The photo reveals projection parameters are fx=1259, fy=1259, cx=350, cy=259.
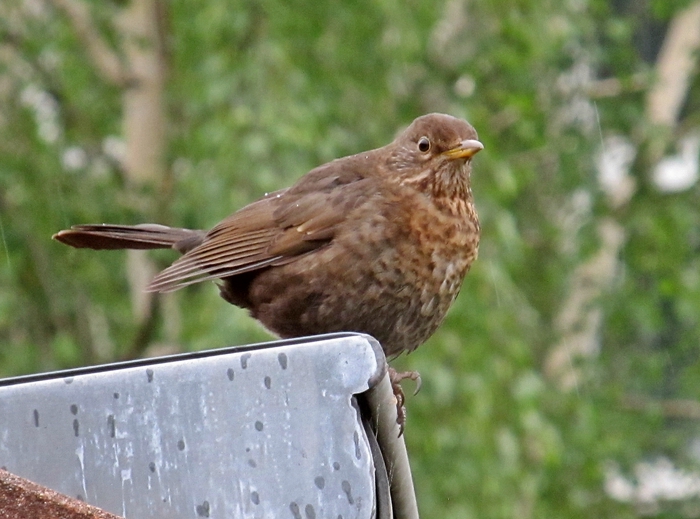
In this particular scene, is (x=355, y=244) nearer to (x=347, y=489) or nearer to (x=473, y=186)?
(x=347, y=489)

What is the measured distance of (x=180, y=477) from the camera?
2416mm

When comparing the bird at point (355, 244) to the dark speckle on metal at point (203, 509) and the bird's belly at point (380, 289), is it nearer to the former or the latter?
the bird's belly at point (380, 289)

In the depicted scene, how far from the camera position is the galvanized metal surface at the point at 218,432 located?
91.0 inches

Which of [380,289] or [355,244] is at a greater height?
[355,244]

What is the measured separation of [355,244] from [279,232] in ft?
1.39

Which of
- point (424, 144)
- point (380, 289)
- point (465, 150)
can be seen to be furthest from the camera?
point (424, 144)

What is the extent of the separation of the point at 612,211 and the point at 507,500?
10.7 feet

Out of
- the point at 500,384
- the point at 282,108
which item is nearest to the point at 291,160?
the point at 282,108

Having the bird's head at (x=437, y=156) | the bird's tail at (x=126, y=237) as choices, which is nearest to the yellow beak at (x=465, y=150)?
the bird's head at (x=437, y=156)

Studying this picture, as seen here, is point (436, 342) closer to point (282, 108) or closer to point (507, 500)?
point (507, 500)

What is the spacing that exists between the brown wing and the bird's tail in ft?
0.49

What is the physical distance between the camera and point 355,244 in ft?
11.6

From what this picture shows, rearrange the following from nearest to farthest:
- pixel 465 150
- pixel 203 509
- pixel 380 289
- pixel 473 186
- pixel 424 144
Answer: pixel 203 509, pixel 380 289, pixel 465 150, pixel 424 144, pixel 473 186

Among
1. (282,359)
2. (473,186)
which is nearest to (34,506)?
(282,359)
